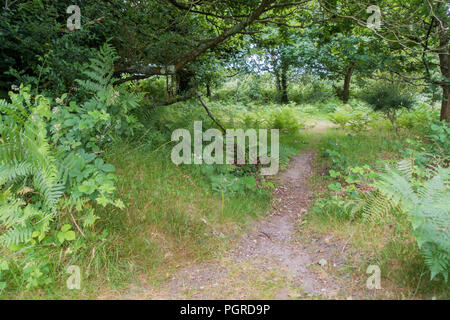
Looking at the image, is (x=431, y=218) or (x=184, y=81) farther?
(x=184, y=81)

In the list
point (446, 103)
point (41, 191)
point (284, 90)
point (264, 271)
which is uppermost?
point (284, 90)

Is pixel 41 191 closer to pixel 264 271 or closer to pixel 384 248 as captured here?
pixel 264 271

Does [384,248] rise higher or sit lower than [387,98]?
lower

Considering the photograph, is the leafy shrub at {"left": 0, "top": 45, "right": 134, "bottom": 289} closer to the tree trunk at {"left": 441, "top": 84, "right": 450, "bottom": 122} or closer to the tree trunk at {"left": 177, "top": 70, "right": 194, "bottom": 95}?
the tree trunk at {"left": 177, "top": 70, "right": 194, "bottom": 95}

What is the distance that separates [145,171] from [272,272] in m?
2.00

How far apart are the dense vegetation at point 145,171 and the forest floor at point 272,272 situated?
0.44ft

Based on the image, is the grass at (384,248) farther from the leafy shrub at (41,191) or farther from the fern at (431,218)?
the leafy shrub at (41,191)

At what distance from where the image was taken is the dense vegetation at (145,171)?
92.8 inches

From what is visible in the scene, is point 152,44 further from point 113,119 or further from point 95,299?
point 95,299

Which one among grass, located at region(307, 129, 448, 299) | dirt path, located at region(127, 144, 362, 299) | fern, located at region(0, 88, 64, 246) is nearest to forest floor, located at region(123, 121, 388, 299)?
dirt path, located at region(127, 144, 362, 299)

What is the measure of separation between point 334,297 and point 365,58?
466 centimetres

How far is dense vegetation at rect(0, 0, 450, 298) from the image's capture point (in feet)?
7.73

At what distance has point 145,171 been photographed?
12.0ft

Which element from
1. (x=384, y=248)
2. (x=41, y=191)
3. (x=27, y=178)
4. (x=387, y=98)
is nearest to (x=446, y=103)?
(x=387, y=98)
